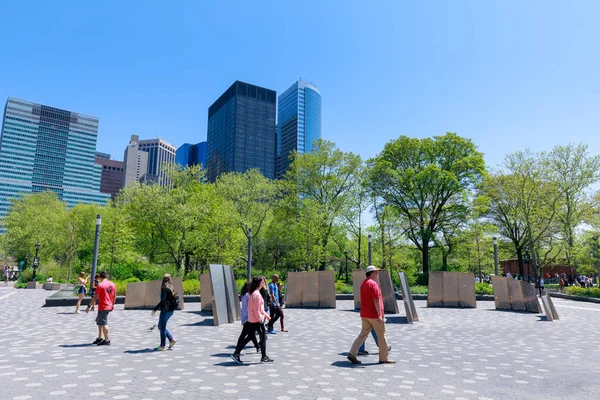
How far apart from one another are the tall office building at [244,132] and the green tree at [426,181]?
129 m

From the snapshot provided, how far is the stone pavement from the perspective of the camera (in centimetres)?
584

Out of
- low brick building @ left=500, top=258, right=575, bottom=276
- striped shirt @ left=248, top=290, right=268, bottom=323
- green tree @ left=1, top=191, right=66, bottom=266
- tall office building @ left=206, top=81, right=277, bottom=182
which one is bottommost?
striped shirt @ left=248, top=290, right=268, bottom=323

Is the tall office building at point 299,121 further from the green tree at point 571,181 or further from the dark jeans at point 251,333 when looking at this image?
the dark jeans at point 251,333

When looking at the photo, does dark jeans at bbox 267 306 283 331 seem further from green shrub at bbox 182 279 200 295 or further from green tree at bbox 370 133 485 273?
green tree at bbox 370 133 485 273

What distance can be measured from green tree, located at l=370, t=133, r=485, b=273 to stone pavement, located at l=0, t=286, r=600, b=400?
74.6ft

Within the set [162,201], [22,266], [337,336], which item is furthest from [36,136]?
[337,336]

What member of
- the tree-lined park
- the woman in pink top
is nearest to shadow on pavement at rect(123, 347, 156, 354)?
the woman in pink top

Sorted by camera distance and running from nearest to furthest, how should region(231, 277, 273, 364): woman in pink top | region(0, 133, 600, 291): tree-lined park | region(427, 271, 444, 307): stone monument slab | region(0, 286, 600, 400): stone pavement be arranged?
1. region(0, 286, 600, 400): stone pavement
2. region(231, 277, 273, 364): woman in pink top
3. region(427, 271, 444, 307): stone monument slab
4. region(0, 133, 600, 291): tree-lined park

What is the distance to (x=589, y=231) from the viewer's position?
109ft

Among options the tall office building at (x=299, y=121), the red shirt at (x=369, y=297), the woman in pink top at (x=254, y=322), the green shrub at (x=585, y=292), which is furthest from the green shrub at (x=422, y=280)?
the tall office building at (x=299, y=121)

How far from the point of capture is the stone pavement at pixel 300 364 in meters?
5.84

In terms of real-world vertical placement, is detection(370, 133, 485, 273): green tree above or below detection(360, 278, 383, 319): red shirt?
above

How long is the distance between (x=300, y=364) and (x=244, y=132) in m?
166

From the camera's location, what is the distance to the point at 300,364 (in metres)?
7.68
